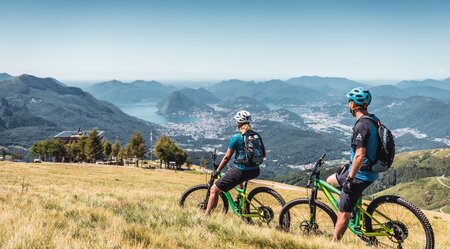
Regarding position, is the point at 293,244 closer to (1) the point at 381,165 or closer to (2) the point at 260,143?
(1) the point at 381,165

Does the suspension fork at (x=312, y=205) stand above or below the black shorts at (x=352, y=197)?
below

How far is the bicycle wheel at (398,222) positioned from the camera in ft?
23.7

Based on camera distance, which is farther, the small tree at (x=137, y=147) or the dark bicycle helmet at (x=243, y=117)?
the small tree at (x=137, y=147)

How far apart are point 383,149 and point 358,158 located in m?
0.58

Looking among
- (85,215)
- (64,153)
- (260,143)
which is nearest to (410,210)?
(260,143)

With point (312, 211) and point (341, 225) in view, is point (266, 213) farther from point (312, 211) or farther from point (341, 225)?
point (341, 225)

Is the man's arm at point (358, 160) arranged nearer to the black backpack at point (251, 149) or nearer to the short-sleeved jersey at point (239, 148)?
the black backpack at point (251, 149)

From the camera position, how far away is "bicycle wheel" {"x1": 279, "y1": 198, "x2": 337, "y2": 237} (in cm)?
830

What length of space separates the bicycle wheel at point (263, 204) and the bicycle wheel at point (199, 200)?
89 centimetres

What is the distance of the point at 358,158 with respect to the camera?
691 centimetres

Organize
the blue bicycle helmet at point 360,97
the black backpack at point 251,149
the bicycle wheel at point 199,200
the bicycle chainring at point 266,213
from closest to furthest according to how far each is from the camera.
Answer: the blue bicycle helmet at point 360,97
the black backpack at point 251,149
the bicycle chainring at point 266,213
the bicycle wheel at point 199,200

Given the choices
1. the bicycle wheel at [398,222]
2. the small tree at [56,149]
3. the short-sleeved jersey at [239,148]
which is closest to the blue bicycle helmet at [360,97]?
the bicycle wheel at [398,222]

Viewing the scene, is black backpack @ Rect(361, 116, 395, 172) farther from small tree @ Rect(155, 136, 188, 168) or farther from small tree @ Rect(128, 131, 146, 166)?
small tree @ Rect(155, 136, 188, 168)

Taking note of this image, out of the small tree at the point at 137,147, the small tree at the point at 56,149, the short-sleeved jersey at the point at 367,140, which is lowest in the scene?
the small tree at the point at 56,149
